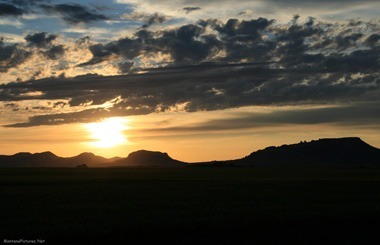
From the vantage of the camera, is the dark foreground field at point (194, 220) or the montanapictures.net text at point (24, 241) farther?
the dark foreground field at point (194, 220)

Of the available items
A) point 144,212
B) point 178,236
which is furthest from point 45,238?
point 144,212

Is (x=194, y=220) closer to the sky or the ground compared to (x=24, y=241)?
closer to the sky

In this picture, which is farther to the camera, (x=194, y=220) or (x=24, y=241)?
(x=194, y=220)

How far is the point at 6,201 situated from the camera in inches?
1519

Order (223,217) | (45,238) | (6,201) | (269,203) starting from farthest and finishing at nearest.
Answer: (6,201), (269,203), (223,217), (45,238)

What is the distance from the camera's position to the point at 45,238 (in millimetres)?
23062

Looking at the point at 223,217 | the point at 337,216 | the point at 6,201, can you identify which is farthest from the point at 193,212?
the point at 6,201

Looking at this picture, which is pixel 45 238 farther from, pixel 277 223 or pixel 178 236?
pixel 277 223

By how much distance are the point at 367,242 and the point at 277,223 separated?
16.6ft

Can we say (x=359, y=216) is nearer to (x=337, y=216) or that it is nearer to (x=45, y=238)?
(x=337, y=216)

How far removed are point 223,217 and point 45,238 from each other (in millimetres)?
10119

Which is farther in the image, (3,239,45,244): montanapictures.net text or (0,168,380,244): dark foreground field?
(0,168,380,244): dark foreground field

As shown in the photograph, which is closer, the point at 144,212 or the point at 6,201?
the point at 144,212

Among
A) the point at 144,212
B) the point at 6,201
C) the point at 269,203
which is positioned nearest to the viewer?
the point at 144,212
